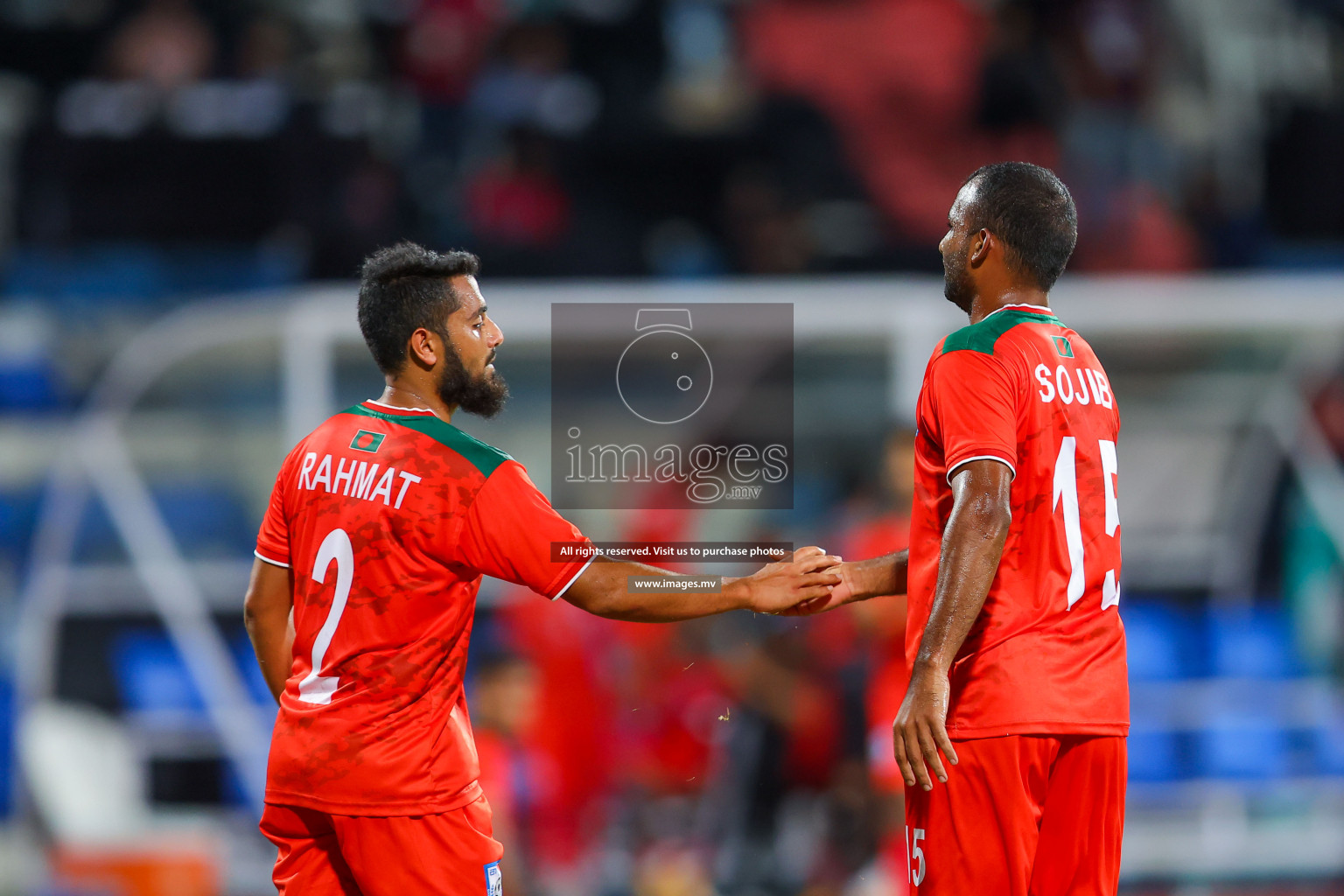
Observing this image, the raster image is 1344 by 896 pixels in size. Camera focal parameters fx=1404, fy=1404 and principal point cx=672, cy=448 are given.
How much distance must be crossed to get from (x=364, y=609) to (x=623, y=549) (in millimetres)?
742

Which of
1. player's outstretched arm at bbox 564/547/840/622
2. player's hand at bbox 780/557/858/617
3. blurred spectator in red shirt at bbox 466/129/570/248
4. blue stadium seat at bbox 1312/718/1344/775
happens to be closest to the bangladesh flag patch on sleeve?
player's outstretched arm at bbox 564/547/840/622

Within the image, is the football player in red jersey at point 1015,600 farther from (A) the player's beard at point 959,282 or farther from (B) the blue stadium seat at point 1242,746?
(B) the blue stadium seat at point 1242,746

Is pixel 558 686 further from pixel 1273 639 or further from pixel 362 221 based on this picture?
pixel 1273 639

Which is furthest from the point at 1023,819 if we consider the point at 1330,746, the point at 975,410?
the point at 1330,746

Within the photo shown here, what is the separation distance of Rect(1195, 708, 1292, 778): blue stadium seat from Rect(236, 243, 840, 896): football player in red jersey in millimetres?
5105

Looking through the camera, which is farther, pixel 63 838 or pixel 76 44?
pixel 76 44

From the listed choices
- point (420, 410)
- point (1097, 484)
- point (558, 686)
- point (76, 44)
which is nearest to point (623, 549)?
point (420, 410)

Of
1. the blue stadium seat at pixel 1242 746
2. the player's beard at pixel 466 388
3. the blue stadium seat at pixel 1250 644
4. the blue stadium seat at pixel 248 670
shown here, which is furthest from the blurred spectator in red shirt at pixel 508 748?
the blue stadium seat at pixel 1250 644

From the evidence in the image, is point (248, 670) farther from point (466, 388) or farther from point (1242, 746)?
point (1242, 746)

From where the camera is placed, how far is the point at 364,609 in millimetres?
3309

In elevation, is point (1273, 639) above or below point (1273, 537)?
below

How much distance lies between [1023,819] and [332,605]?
5.42ft

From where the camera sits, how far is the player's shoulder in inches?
124

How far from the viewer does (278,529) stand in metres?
3.49
